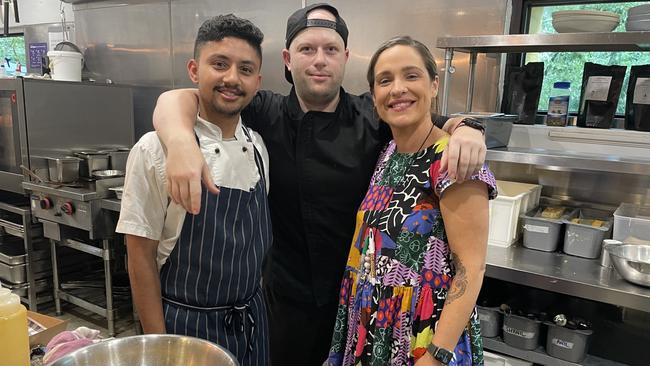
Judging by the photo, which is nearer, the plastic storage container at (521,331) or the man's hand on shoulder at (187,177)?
the man's hand on shoulder at (187,177)

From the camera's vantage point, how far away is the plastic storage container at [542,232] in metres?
2.12

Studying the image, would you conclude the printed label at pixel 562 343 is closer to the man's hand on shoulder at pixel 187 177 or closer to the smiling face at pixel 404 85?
the smiling face at pixel 404 85

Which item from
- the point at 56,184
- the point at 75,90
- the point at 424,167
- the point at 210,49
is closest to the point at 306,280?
the point at 424,167

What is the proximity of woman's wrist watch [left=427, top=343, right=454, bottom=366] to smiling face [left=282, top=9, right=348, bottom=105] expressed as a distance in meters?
0.84

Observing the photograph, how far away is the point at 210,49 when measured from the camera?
1332 mm

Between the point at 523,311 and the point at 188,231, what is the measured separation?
5.05ft

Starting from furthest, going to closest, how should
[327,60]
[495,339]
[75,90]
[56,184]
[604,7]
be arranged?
[75,90]
[56,184]
[604,7]
[495,339]
[327,60]

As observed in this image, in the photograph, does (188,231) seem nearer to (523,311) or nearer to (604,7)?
(523,311)

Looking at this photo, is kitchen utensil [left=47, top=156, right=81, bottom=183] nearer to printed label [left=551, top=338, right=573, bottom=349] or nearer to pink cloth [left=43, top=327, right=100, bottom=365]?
pink cloth [left=43, top=327, right=100, bottom=365]

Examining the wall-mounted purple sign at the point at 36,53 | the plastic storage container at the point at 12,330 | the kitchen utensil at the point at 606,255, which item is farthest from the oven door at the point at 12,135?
the kitchen utensil at the point at 606,255

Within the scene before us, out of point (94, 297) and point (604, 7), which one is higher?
point (604, 7)

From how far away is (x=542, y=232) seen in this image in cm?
214

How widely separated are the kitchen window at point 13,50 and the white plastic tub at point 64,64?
4.14 feet

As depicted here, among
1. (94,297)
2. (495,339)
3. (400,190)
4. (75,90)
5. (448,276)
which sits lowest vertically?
(94,297)
